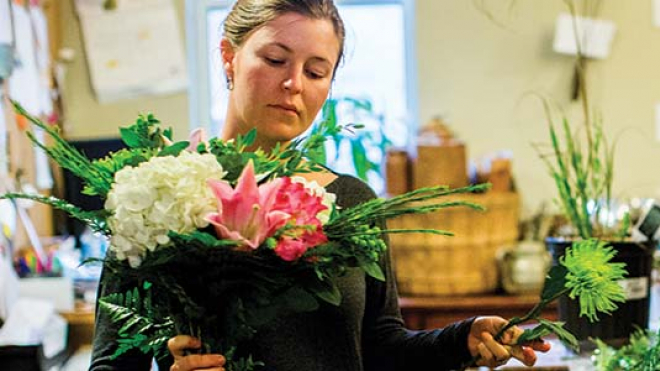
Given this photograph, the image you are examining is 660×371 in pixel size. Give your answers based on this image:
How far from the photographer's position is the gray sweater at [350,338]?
4.31 ft

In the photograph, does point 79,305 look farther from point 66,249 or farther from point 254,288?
point 254,288

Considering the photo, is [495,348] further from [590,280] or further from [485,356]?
[590,280]

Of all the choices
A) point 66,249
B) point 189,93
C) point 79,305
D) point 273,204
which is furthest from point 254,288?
point 189,93

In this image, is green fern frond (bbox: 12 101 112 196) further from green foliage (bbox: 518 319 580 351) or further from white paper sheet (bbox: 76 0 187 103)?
white paper sheet (bbox: 76 0 187 103)

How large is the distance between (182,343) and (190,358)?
0.02 m

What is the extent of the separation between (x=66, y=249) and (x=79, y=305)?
0.39 m

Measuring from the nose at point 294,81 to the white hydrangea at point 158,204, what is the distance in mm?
309

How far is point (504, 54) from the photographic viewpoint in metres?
3.96

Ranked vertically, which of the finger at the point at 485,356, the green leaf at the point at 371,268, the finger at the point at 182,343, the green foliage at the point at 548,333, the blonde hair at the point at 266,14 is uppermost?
the blonde hair at the point at 266,14

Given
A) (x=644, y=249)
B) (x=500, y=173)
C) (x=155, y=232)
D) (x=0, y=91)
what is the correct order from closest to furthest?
1. (x=155, y=232)
2. (x=644, y=249)
3. (x=0, y=91)
4. (x=500, y=173)

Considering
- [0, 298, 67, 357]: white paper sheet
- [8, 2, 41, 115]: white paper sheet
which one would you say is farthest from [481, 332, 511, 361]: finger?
[8, 2, 41, 115]: white paper sheet

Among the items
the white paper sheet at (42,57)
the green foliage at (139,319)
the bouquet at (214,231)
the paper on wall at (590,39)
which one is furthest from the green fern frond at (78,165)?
the paper on wall at (590,39)

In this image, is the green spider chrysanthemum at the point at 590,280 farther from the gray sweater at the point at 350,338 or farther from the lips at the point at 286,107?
the lips at the point at 286,107

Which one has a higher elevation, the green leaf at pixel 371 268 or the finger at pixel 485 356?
the green leaf at pixel 371 268
